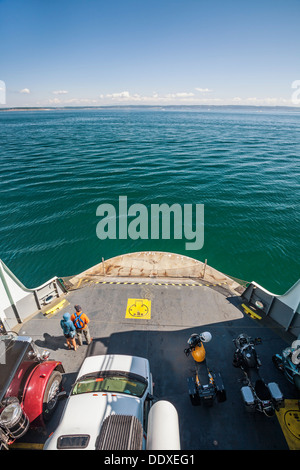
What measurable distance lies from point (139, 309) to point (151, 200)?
19152mm

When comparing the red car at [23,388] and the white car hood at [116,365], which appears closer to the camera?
the red car at [23,388]

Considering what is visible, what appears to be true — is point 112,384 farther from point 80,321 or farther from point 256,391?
point 256,391

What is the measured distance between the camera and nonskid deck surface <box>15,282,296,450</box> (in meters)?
6.27

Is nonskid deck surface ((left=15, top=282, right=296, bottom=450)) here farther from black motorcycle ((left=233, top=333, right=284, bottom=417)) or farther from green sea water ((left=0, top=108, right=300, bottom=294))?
green sea water ((left=0, top=108, right=300, bottom=294))

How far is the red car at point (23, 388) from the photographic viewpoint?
511 centimetres

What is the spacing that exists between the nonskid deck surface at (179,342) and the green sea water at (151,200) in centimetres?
735

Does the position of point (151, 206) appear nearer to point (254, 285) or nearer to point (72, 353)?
point (254, 285)

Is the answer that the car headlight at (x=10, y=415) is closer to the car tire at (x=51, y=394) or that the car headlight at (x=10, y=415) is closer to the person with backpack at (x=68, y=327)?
the car tire at (x=51, y=394)

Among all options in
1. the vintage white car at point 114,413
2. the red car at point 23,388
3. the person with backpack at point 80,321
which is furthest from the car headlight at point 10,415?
the person with backpack at point 80,321

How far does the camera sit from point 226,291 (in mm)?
11211

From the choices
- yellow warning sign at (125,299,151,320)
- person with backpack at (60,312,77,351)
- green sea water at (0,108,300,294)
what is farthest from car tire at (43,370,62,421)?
green sea water at (0,108,300,294)

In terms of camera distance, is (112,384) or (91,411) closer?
(91,411)

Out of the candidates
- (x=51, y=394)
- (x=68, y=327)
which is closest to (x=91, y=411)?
(x=51, y=394)

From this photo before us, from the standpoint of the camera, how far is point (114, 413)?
511 cm
